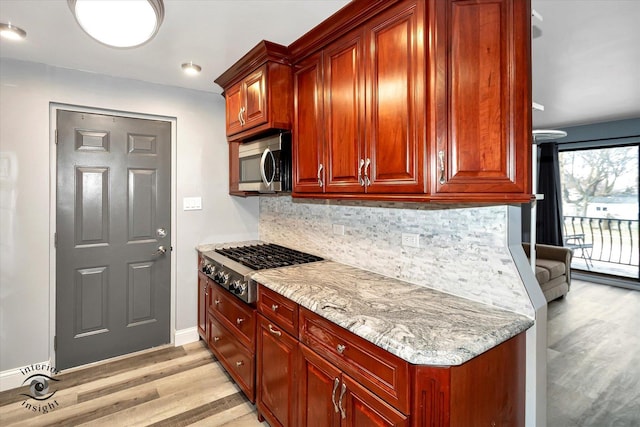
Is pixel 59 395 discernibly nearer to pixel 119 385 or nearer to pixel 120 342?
pixel 119 385

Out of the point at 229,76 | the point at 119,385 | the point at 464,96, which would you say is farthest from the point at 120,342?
the point at 464,96

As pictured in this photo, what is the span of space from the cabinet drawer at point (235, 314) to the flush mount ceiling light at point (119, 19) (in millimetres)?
1620

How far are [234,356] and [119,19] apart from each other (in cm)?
210

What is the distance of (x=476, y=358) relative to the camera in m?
1.21

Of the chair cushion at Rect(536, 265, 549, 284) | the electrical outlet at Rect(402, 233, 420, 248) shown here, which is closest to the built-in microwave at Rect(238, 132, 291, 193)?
the electrical outlet at Rect(402, 233, 420, 248)

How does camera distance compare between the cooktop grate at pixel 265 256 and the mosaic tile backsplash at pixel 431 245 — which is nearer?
the mosaic tile backsplash at pixel 431 245

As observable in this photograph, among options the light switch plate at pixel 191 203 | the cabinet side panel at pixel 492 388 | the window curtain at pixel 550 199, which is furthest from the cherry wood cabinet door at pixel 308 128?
the window curtain at pixel 550 199

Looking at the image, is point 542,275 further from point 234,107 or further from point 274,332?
point 234,107

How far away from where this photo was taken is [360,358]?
4.33 ft

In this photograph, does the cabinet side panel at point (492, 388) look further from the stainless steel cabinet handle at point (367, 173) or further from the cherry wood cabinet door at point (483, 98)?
the stainless steel cabinet handle at point (367, 173)

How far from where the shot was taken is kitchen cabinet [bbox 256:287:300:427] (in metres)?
1.72

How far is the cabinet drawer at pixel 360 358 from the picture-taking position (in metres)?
1.17

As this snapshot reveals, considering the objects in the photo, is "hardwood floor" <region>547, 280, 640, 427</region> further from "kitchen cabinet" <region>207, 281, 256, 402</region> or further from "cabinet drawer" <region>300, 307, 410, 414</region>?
"kitchen cabinet" <region>207, 281, 256, 402</region>

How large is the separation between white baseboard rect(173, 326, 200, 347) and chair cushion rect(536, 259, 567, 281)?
169 inches
